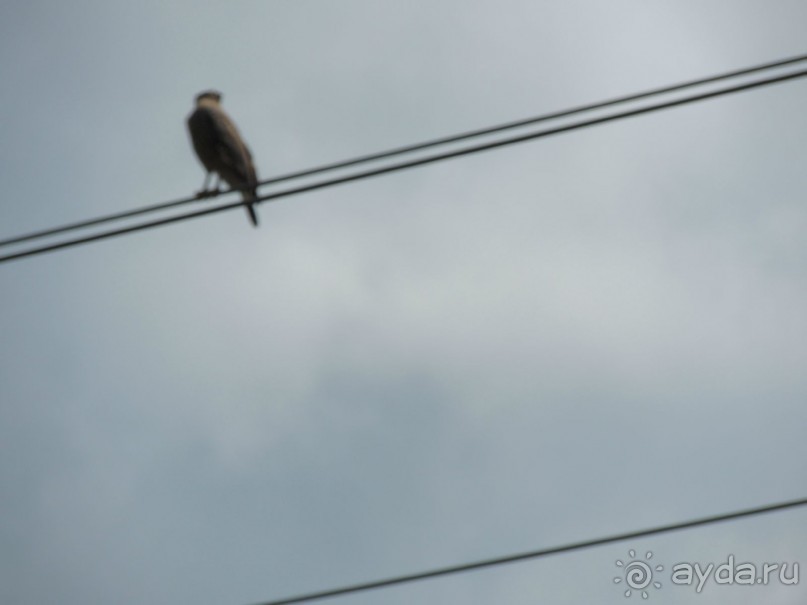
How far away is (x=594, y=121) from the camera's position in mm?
6621

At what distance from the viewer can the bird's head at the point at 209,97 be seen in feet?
36.2

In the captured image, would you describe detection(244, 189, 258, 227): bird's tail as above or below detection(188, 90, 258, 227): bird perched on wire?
below

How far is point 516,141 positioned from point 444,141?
16.2 inches

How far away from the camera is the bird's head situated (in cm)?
1105

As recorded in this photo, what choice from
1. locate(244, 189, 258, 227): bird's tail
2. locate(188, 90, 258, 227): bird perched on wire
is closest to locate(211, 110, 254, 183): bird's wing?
locate(188, 90, 258, 227): bird perched on wire

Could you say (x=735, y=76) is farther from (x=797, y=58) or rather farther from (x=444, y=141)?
(x=444, y=141)

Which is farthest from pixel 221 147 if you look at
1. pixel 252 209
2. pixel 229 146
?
pixel 252 209

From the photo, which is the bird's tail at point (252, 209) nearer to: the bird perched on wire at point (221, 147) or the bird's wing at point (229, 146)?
the bird perched on wire at point (221, 147)

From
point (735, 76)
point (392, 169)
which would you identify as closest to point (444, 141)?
point (392, 169)

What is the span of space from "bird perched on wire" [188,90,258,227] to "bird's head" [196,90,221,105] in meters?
0.16

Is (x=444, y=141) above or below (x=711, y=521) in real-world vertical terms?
above

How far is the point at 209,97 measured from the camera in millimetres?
11086

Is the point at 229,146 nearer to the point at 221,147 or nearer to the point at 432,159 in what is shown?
the point at 221,147

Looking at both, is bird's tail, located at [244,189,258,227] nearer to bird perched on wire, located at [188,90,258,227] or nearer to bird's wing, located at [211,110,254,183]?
bird perched on wire, located at [188,90,258,227]
